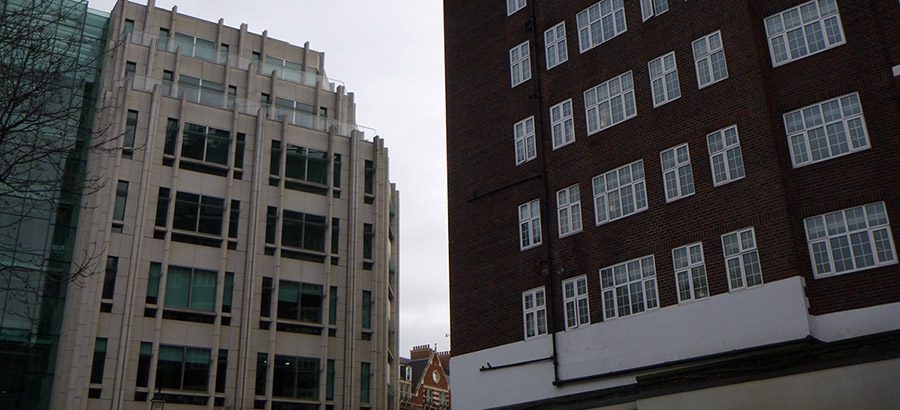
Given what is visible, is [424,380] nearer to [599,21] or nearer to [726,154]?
[599,21]

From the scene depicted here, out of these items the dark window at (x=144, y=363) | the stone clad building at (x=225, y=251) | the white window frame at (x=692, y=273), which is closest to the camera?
the white window frame at (x=692, y=273)

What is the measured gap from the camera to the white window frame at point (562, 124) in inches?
1224

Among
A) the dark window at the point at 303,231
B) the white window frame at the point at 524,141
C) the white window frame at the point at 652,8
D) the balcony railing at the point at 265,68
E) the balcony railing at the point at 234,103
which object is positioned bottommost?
the white window frame at the point at 524,141

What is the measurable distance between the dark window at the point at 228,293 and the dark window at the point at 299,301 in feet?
9.75

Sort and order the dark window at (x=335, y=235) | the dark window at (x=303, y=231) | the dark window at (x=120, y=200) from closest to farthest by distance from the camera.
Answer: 1. the dark window at (x=120, y=200)
2. the dark window at (x=303, y=231)
3. the dark window at (x=335, y=235)

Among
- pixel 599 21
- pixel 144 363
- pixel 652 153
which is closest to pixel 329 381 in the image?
pixel 144 363

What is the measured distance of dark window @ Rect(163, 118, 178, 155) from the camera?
5006cm

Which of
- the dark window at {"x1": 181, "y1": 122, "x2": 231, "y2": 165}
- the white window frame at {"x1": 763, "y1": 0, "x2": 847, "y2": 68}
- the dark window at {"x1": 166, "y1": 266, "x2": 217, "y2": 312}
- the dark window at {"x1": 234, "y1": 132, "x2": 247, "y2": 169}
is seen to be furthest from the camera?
the dark window at {"x1": 234, "y1": 132, "x2": 247, "y2": 169}

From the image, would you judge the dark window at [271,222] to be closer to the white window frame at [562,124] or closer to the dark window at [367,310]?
the dark window at [367,310]

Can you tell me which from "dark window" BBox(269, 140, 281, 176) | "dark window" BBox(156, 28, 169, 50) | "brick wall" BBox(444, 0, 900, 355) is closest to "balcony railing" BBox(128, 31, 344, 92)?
"dark window" BBox(156, 28, 169, 50)

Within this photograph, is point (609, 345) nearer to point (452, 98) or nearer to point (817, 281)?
point (817, 281)

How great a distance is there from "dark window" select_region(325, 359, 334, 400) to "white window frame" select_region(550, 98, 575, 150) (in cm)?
2524

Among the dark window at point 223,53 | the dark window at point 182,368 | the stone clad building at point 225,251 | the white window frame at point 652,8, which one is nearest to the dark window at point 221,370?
the stone clad building at point 225,251

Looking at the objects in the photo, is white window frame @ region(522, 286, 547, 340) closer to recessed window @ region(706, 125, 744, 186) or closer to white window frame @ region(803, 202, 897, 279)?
recessed window @ region(706, 125, 744, 186)
